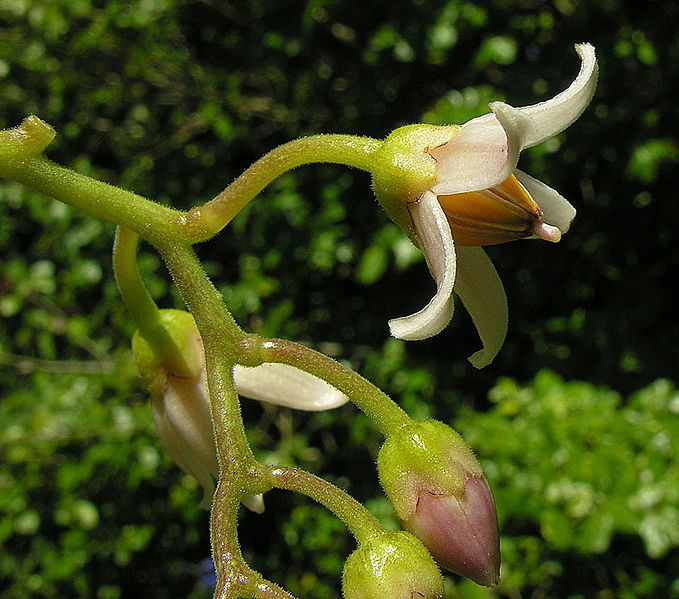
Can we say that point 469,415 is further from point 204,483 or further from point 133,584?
point 204,483

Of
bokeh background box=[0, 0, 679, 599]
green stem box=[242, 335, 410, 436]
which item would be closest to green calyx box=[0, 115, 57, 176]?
green stem box=[242, 335, 410, 436]

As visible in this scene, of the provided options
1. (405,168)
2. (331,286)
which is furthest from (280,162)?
(331,286)

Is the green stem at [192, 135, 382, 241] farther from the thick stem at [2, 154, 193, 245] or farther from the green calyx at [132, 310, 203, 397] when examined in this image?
the green calyx at [132, 310, 203, 397]

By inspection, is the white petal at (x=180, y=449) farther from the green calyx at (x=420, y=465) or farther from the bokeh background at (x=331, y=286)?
the bokeh background at (x=331, y=286)

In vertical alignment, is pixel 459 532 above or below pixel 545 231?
below

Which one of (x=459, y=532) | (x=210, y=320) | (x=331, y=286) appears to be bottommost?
(x=331, y=286)

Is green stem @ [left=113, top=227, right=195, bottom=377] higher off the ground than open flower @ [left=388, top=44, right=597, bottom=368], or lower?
lower

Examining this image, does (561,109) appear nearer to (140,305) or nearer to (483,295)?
(483,295)
